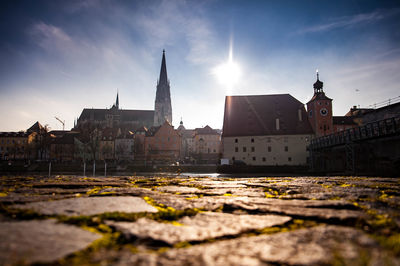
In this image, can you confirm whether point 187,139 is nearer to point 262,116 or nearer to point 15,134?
point 262,116

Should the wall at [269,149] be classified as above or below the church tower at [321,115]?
below

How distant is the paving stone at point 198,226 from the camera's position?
1285 millimetres

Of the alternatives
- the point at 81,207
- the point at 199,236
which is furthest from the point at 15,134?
the point at 199,236

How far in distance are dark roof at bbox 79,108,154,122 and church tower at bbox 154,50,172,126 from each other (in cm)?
816

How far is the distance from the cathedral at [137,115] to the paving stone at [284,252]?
10177 centimetres

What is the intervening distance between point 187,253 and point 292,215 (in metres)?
1.06

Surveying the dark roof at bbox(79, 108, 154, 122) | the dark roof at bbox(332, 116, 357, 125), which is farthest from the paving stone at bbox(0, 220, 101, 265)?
the dark roof at bbox(79, 108, 154, 122)

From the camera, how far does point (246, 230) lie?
1.44 m

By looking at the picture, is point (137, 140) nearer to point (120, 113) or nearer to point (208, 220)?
point (120, 113)

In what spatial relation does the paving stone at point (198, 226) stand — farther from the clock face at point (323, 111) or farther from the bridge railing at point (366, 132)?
the clock face at point (323, 111)

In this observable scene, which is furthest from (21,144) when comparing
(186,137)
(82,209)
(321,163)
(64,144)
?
(82,209)

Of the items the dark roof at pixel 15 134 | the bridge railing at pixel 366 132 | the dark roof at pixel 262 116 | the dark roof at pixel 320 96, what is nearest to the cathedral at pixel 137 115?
the dark roof at pixel 15 134

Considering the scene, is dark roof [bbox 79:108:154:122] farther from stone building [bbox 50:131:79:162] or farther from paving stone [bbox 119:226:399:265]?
paving stone [bbox 119:226:399:265]

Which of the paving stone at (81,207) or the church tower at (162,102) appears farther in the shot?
the church tower at (162,102)
